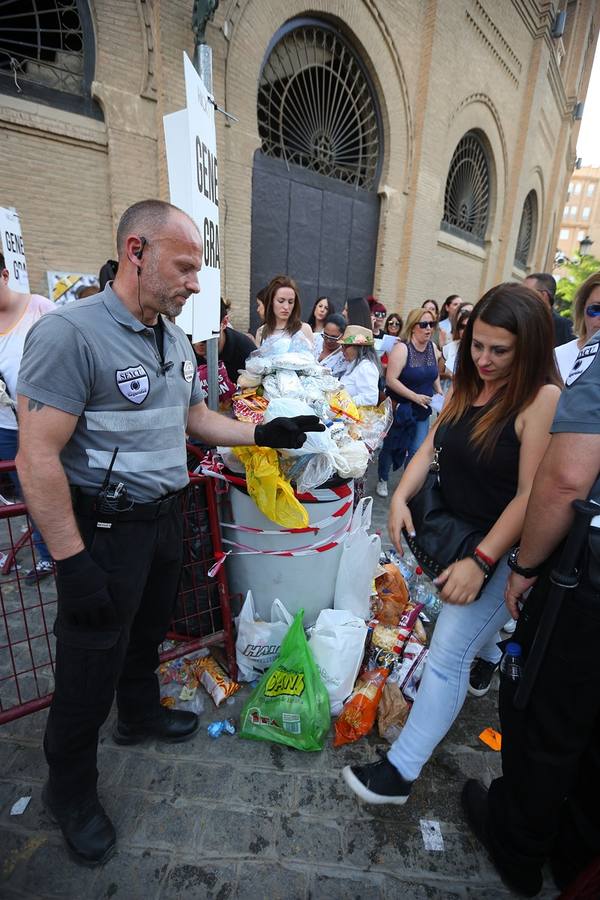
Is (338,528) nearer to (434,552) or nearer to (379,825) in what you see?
(434,552)

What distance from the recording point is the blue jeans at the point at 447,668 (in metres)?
1.71

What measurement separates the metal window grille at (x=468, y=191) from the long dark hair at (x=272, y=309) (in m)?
11.3

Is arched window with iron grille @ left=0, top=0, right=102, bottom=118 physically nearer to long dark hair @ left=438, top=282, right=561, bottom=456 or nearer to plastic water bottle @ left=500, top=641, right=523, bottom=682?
long dark hair @ left=438, top=282, right=561, bottom=456

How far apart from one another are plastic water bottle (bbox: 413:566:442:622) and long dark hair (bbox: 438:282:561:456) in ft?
5.95

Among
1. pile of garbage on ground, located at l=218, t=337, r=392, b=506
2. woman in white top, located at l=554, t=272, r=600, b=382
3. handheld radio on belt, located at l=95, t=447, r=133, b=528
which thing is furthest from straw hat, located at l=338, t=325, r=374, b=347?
handheld radio on belt, located at l=95, t=447, r=133, b=528

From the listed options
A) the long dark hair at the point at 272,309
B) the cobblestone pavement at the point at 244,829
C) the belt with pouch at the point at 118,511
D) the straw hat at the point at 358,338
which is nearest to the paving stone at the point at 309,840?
the cobblestone pavement at the point at 244,829

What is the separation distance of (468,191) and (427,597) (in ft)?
50.3

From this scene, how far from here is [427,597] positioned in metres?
3.24

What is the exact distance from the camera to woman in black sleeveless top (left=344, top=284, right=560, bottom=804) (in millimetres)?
1562

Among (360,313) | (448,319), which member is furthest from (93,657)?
(448,319)

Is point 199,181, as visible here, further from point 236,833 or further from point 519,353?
point 236,833

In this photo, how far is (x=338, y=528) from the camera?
100 inches

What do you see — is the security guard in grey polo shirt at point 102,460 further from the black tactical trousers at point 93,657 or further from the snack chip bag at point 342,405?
the snack chip bag at point 342,405

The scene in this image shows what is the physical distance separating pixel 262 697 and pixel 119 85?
752cm
